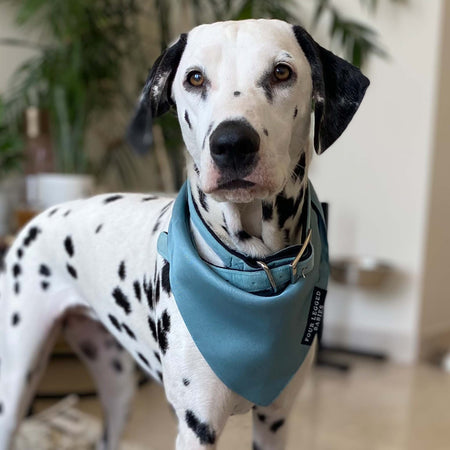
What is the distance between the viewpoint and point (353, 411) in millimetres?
2775

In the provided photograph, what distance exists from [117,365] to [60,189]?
3.94 feet

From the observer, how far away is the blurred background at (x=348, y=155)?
116 inches

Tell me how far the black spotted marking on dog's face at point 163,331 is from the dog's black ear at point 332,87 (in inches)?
17.9

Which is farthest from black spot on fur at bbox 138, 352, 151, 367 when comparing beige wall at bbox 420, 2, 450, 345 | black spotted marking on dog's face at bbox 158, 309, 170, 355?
beige wall at bbox 420, 2, 450, 345

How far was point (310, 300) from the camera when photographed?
1241mm

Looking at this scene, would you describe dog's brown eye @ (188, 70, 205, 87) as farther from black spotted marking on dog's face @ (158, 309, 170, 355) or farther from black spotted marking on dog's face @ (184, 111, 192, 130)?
black spotted marking on dog's face @ (158, 309, 170, 355)

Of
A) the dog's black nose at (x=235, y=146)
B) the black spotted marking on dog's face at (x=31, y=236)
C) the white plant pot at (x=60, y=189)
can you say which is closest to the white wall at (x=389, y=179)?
the white plant pot at (x=60, y=189)

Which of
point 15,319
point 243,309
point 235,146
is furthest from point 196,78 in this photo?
point 15,319

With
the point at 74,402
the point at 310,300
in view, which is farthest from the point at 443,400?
the point at 310,300

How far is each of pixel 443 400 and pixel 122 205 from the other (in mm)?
2081

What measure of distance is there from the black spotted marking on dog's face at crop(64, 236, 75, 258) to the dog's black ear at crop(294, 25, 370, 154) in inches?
28.4

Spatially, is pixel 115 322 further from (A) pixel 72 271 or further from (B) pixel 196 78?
(B) pixel 196 78

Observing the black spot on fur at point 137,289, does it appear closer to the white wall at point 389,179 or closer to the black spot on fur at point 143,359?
the black spot on fur at point 143,359

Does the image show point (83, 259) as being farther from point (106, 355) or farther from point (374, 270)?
point (374, 270)
